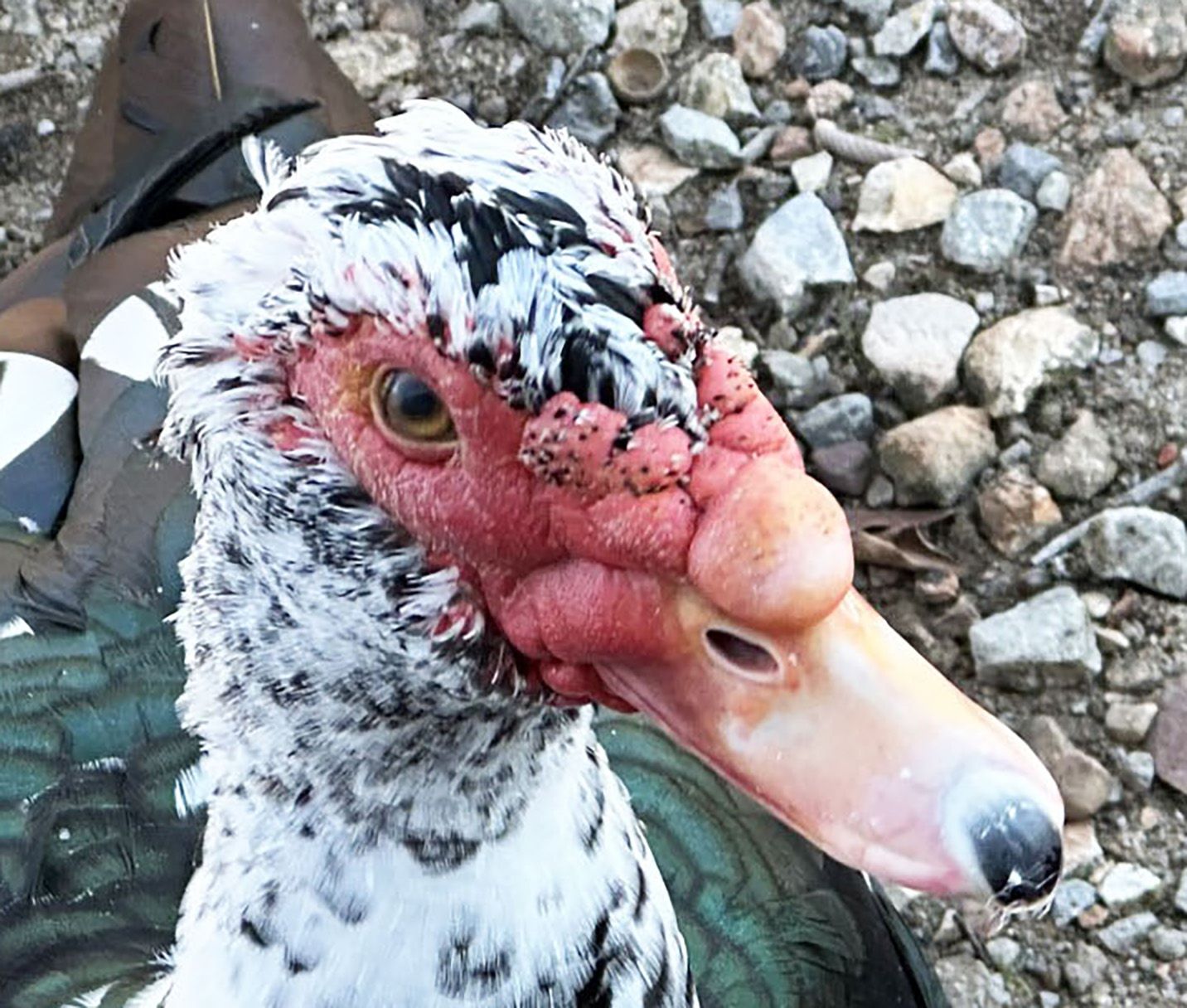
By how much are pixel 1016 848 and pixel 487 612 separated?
1.05 feet

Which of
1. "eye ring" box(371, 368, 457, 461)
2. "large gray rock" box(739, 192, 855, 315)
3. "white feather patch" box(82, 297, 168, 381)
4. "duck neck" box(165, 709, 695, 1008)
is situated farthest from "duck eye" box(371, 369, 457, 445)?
"large gray rock" box(739, 192, 855, 315)

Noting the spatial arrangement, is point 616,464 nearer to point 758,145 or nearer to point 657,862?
point 657,862

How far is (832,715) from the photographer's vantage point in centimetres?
94

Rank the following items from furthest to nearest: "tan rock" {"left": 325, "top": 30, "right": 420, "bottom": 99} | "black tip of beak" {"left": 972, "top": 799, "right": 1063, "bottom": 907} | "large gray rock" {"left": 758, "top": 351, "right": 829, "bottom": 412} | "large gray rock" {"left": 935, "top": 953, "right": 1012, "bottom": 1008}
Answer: "tan rock" {"left": 325, "top": 30, "right": 420, "bottom": 99}
"large gray rock" {"left": 758, "top": 351, "right": 829, "bottom": 412}
"large gray rock" {"left": 935, "top": 953, "right": 1012, "bottom": 1008}
"black tip of beak" {"left": 972, "top": 799, "right": 1063, "bottom": 907}

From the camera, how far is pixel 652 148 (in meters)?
2.58

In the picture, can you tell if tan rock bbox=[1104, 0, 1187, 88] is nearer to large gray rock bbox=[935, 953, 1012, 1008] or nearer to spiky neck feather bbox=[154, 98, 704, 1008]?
large gray rock bbox=[935, 953, 1012, 1008]

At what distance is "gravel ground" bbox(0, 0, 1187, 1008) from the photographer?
2094 mm

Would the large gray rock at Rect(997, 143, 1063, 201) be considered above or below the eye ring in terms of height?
below

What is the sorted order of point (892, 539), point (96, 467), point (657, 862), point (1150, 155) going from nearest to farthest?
1. point (657, 862)
2. point (96, 467)
3. point (892, 539)
4. point (1150, 155)

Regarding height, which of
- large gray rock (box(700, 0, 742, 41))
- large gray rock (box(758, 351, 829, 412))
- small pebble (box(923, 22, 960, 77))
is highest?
large gray rock (box(700, 0, 742, 41))

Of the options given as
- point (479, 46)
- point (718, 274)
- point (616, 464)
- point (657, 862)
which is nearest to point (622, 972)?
point (657, 862)

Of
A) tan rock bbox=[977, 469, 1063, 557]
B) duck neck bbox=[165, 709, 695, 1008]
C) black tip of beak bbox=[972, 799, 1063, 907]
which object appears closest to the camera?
black tip of beak bbox=[972, 799, 1063, 907]

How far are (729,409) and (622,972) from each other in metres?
0.47

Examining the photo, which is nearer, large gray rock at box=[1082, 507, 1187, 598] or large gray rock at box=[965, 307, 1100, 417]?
large gray rock at box=[1082, 507, 1187, 598]
